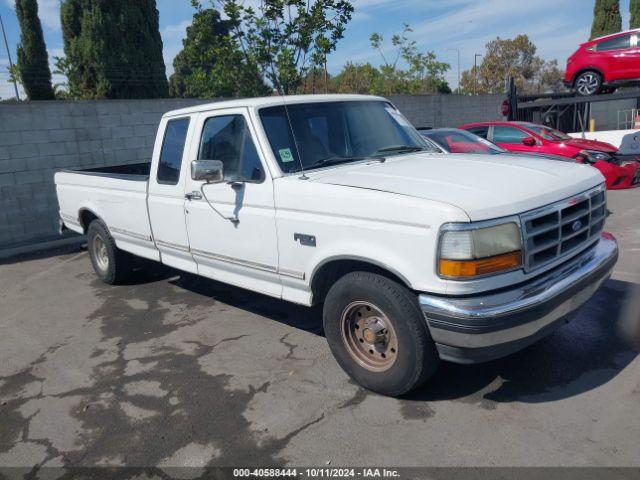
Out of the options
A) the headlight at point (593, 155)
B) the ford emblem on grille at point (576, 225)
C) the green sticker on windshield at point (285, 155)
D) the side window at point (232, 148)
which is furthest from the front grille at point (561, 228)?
the headlight at point (593, 155)

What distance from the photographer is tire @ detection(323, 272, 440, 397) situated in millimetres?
3344

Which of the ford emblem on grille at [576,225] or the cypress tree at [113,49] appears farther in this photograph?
the cypress tree at [113,49]

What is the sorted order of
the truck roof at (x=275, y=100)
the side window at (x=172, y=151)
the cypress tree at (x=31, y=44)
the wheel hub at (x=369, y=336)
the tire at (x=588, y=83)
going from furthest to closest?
the cypress tree at (x=31, y=44), the tire at (x=588, y=83), the side window at (x=172, y=151), the truck roof at (x=275, y=100), the wheel hub at (x=369, y=336)

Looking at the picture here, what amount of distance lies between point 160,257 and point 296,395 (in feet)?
8.12

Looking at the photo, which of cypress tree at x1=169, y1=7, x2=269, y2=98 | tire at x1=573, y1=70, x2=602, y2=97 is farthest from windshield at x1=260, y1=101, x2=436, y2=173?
tire at x1=573, y1=70, x2=602, y2=97

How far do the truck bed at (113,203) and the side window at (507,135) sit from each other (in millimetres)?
7488

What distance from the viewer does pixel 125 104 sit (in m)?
10.1

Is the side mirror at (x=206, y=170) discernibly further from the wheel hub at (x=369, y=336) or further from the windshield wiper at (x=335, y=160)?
the wheel hub at (x=369, y=336)

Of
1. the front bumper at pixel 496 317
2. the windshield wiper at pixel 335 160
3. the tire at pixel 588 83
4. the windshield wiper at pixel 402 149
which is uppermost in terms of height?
the tire at pixel 588 83

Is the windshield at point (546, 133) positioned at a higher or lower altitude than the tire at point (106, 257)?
higher

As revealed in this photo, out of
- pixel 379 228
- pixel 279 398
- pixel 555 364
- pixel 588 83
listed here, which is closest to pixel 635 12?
pixel 588 83

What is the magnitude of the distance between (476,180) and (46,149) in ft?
26.5

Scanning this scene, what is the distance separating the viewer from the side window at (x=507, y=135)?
11.3m

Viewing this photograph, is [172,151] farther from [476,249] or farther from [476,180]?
[476,249]
